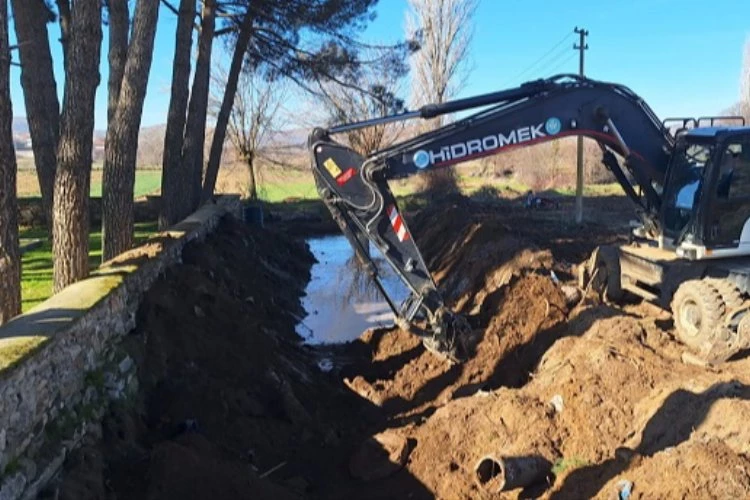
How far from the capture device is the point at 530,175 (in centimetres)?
4506

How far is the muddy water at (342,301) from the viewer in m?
13.6

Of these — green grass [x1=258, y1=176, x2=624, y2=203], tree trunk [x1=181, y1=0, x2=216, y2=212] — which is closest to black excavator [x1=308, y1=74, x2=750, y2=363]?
tree trunk [x1=181, y1=0, x2=216, y2=212]

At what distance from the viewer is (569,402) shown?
21.3 feet

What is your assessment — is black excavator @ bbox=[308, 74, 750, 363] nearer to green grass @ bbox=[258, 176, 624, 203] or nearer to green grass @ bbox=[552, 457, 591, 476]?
green grass @ bbox=[552, 457, 591, 476]

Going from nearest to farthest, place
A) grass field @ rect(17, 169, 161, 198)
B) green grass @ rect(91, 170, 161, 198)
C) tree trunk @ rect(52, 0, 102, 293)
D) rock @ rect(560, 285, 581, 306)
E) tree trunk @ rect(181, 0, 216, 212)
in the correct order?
tree trunk @ rect(52, 0, 102, 293)
rock @ rect(560, 285, 581, 306)
tree trunk @ rect(181, 0, 216, 212)
grass field @ rect(17, 169, 161, 198)
green grass @ rect(91, 170, 161, 198)

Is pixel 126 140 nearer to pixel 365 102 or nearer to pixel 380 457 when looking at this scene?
pixel 380 457

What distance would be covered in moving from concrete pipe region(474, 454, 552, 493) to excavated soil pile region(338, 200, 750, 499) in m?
0.05

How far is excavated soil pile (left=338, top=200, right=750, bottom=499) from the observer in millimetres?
5055

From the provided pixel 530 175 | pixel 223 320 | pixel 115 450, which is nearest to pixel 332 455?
pixel 115 450

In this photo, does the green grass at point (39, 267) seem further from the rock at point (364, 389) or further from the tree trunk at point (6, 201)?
the rock at point (364, 389)

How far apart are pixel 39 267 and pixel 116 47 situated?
16.2ft

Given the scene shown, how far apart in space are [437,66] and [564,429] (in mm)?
33138

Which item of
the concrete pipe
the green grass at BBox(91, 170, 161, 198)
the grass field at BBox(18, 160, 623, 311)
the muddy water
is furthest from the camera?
the green grass at BBox(91, 170, 161, 198)

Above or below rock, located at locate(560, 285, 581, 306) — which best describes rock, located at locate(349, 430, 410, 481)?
below
